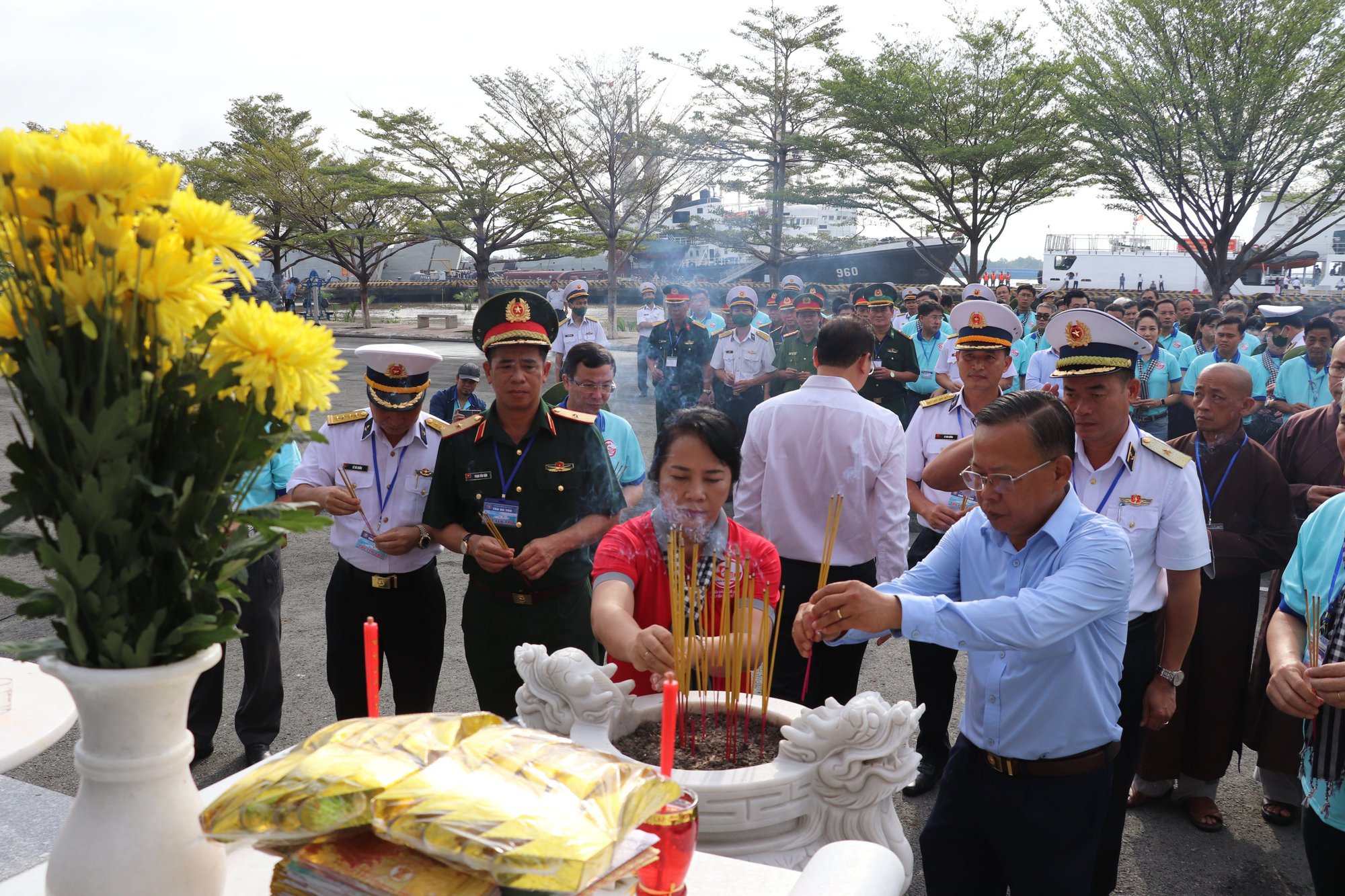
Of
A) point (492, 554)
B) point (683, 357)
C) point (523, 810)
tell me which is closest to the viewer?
point (523, 810)

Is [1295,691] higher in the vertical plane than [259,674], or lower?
higher

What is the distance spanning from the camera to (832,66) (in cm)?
2031

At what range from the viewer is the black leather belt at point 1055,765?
2.12m

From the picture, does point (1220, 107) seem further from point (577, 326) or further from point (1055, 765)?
point (1055, 765)

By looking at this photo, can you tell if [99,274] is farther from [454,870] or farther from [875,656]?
[875,656]

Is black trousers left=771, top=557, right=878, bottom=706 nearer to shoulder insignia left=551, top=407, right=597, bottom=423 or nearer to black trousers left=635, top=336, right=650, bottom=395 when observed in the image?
shoulder insignia left=551, top=407, right=597, bottom=423

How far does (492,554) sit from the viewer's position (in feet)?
9.78

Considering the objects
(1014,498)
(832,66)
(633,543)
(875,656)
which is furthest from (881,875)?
(832,66)

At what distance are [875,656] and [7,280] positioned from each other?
471 cm

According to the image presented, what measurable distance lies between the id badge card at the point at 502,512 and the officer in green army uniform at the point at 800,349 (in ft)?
19.4

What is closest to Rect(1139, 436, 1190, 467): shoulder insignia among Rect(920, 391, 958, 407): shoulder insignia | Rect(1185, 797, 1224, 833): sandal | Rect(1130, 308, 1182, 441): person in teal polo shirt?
Rect(920, 391, 958, 407): shoulder insignia

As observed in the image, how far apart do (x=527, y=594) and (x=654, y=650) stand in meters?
1.24

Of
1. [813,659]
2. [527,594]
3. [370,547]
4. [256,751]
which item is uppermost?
[370,547]

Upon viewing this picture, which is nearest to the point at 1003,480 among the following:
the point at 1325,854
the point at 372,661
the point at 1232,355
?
the point at 1325,854
